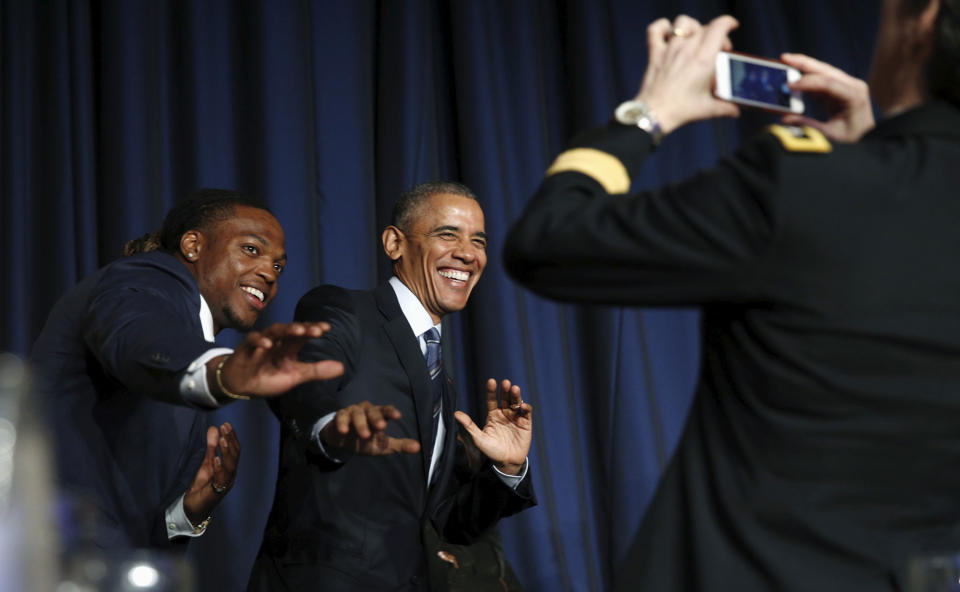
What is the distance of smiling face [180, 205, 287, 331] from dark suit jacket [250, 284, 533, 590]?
0.19 m

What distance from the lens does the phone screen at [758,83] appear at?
1039 mm

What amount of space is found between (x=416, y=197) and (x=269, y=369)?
1.41 meters

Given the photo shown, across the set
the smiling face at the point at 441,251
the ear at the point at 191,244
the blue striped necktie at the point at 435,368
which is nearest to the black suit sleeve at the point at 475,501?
the blue striped necktie at the point at 435,368

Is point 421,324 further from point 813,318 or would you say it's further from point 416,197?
point 813,318

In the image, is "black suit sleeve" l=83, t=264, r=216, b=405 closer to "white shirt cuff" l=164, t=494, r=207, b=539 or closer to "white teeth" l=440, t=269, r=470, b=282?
"white shirt cuff" l=164, t=494, r=207, b=539

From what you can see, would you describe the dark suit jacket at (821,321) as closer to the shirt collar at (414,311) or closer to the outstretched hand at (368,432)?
the outstretched hand at (368,432)

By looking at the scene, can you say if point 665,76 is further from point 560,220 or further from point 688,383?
point 688,383

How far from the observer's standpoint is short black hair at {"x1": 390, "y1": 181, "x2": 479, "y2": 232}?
8.66 feet

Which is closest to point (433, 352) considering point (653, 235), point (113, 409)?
point (113, 409)

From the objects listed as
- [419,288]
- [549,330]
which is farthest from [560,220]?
[549,330]

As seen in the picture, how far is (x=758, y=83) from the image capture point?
107cm

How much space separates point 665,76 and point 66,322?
1.27 m

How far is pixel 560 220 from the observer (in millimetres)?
901

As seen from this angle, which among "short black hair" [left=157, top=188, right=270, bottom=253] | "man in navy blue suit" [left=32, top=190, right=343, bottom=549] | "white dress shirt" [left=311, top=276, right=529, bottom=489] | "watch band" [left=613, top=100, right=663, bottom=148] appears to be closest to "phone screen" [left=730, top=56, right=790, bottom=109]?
"watch band" [left=613, top=100, right=663, bottom=148]
